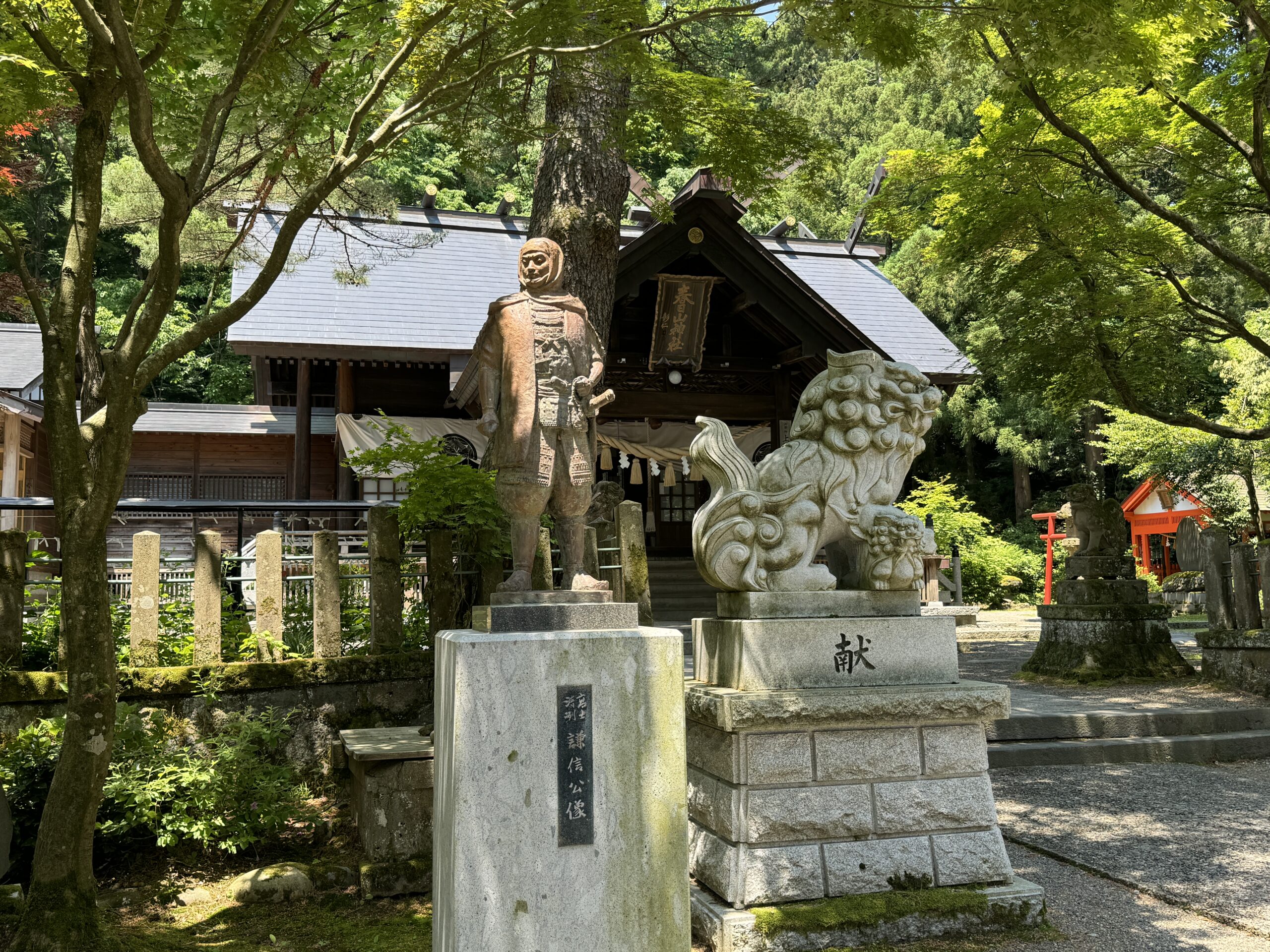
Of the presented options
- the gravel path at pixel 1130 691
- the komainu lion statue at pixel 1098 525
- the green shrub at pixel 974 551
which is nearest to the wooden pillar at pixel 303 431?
the gravel path at pixel 1130 691

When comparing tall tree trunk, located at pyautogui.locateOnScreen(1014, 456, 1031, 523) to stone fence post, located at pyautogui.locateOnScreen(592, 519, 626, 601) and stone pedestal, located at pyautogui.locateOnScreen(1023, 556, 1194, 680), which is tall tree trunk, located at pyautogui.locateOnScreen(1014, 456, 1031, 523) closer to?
stone pedestal, located at pyautogui.locateOnScreen(1023, 556, 1194, 680)

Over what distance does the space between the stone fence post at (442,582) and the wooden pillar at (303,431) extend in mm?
9458

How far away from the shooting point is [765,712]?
4.02m

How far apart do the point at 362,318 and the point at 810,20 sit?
10139 mm

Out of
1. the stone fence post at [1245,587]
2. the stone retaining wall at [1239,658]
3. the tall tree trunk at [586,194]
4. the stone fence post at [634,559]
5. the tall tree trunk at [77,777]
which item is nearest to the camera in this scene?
the tall tree trunk at [77,777]

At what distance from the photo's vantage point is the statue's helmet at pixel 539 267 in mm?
3992

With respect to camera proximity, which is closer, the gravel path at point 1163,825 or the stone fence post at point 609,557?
the gravel path at point 1163,825

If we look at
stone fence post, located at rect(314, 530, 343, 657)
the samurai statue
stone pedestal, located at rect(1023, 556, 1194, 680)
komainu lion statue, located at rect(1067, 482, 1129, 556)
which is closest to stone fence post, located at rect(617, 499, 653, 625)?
stone fence post, located at rect(314, 530, 343, 657)

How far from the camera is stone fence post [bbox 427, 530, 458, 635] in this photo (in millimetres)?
5914

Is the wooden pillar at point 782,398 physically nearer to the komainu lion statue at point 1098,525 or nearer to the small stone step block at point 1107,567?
the komainu lion statue at point 1098,525

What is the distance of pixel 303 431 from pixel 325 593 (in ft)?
32.3

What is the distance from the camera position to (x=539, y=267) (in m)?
3.99

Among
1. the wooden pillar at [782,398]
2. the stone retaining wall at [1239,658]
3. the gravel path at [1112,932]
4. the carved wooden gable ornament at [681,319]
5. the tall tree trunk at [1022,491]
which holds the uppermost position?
the carved wooden gable ornament at [681,319]

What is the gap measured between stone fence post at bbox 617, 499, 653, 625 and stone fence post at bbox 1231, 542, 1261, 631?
7050 millimetres
